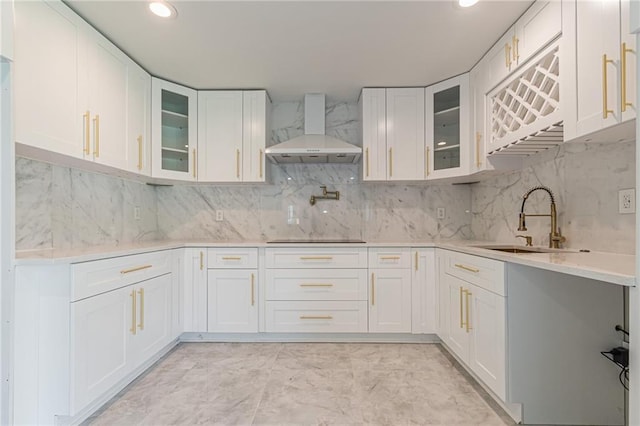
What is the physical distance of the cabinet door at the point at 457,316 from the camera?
80.9 inches

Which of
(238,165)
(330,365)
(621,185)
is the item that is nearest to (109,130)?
(238,165)

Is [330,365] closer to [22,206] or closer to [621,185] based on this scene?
[621,185]

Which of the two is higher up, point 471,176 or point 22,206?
point 471,176

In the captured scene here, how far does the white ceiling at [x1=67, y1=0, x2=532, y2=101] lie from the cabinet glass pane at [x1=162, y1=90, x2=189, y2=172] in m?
0.18

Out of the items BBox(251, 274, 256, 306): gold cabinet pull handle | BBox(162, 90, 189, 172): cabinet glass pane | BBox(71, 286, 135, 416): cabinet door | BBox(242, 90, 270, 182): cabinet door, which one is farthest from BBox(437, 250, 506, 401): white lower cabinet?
BBox(162, 90, 189, 172): cabinet glass pane

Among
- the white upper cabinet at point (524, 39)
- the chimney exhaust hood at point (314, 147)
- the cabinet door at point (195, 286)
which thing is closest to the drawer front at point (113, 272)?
the cabinet door at point (195, 286)

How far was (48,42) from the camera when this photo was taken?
159cm

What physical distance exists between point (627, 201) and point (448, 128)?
1.38 meters

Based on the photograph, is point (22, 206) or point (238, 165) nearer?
point (22, 206)

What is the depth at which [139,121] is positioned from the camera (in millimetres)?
2430

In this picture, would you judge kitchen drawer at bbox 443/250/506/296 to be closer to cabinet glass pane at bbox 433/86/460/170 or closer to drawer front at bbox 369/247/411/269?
drawer front at bbox 369/247/411/269

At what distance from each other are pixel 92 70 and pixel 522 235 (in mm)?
3104

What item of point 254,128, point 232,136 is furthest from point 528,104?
point 232,136

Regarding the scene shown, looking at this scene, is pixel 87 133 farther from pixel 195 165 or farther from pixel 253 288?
pixel 253 288
